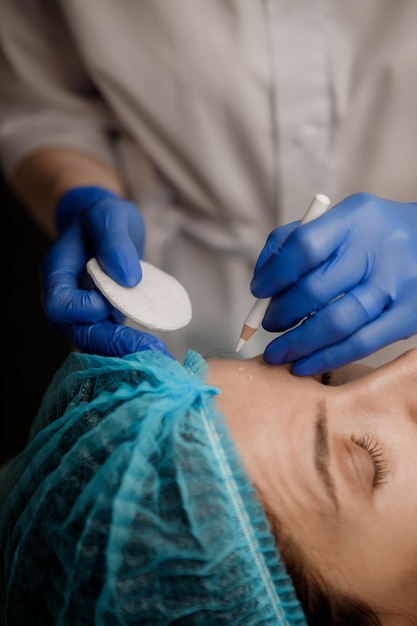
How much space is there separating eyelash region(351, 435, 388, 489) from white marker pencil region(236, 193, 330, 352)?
0.64 ft

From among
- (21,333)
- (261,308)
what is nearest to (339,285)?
(261,308)

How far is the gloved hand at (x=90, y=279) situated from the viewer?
1.01 meters

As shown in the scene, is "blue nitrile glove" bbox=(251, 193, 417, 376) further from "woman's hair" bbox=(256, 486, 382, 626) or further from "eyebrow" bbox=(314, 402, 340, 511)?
"woman's hair" bbox=(256, 486, 382, 626)

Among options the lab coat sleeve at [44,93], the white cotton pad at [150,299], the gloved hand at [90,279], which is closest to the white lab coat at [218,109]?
the lab coat sleeve at [44,93]

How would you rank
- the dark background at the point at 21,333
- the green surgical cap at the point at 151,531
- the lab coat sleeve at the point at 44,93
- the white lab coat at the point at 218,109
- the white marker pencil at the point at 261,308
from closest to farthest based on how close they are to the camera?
the green surgical cap at the point at 151,531
the white marker pencil at the point at 261,308
the white lab coat at the point at 218,109
the lab coat sleeve at the point at 44,93
the dark background at the point at 21,333

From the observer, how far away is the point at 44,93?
1.47m

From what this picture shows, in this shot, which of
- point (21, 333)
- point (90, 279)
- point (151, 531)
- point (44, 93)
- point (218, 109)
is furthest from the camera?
point (21, 333)

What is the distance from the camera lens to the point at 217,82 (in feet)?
4.07

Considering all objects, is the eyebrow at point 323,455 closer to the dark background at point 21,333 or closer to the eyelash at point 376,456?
the eyelash at point 376,456

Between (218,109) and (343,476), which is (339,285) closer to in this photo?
(343,476)

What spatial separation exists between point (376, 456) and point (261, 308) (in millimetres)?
262

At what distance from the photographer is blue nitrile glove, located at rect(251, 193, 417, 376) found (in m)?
0.94

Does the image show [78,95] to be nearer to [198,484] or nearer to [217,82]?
[217,82]

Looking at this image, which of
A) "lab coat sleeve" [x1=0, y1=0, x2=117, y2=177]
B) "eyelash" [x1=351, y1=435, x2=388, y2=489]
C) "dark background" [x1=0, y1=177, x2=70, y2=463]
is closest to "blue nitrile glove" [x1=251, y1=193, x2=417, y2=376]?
"eyelash" [x1=351, y1=435, x2=388, y2=489]
